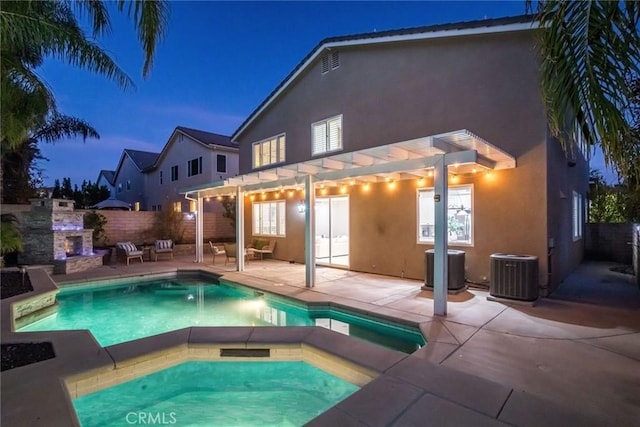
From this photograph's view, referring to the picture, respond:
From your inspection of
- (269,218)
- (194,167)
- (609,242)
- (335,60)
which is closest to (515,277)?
(335,60)

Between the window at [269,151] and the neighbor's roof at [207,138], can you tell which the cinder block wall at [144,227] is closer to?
the neighbor's roof at [207,138]

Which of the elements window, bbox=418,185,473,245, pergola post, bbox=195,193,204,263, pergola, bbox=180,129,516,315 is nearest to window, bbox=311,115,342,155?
pergola, bbox=180,129,516,315

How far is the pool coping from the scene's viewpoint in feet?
10.1

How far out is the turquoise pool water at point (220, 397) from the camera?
3.80 metres

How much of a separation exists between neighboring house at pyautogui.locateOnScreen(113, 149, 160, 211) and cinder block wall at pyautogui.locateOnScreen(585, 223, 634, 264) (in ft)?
93.0

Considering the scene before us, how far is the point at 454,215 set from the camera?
9.01 meters

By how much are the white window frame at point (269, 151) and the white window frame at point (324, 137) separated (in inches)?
69.7

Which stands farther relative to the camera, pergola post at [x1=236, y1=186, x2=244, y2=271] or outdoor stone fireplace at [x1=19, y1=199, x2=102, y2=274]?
pergola post at [x1=236, y1=186, x2=244, y2=271]

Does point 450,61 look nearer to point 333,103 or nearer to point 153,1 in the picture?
point 333,103

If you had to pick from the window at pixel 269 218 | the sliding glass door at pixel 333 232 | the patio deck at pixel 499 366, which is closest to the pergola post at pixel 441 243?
the patio deck at pixel 499 366

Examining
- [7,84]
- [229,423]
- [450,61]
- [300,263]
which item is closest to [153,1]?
[7,84]

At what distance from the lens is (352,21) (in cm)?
1786

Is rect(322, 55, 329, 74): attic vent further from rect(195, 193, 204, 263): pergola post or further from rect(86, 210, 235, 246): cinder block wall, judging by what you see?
rect(86, 210, 235, 246): cinder block wall

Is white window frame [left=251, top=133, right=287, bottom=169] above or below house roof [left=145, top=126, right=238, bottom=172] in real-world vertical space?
below
